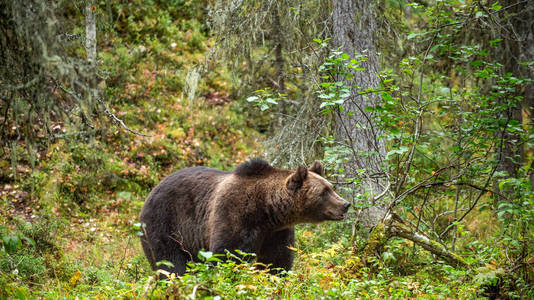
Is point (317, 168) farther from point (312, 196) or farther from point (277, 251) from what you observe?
point (277, 251)

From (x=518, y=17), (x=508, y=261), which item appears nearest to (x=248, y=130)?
(x=518, y=17)

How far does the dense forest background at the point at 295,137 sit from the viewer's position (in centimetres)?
402

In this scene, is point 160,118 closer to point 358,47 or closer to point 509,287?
point 358,47

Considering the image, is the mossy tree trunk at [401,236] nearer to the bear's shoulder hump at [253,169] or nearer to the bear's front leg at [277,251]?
the bear's front leg at [277,251]

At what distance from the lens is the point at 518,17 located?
29.0ft

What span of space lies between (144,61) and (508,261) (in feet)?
45.0

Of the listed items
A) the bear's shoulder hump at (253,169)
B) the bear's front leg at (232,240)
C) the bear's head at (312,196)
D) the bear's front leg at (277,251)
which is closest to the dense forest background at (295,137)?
the bear's front leg at (232,240)

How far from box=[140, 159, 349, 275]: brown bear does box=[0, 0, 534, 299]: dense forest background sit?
492 mm

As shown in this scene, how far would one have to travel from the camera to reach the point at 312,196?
6.41 metres

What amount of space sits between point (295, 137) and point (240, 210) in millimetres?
3454

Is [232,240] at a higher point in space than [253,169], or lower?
lower

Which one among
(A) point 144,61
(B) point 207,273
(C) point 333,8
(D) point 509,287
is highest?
(C) point 333,8

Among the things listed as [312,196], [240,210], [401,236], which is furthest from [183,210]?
[401,236]

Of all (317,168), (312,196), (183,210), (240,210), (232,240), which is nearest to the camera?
(232,240)
